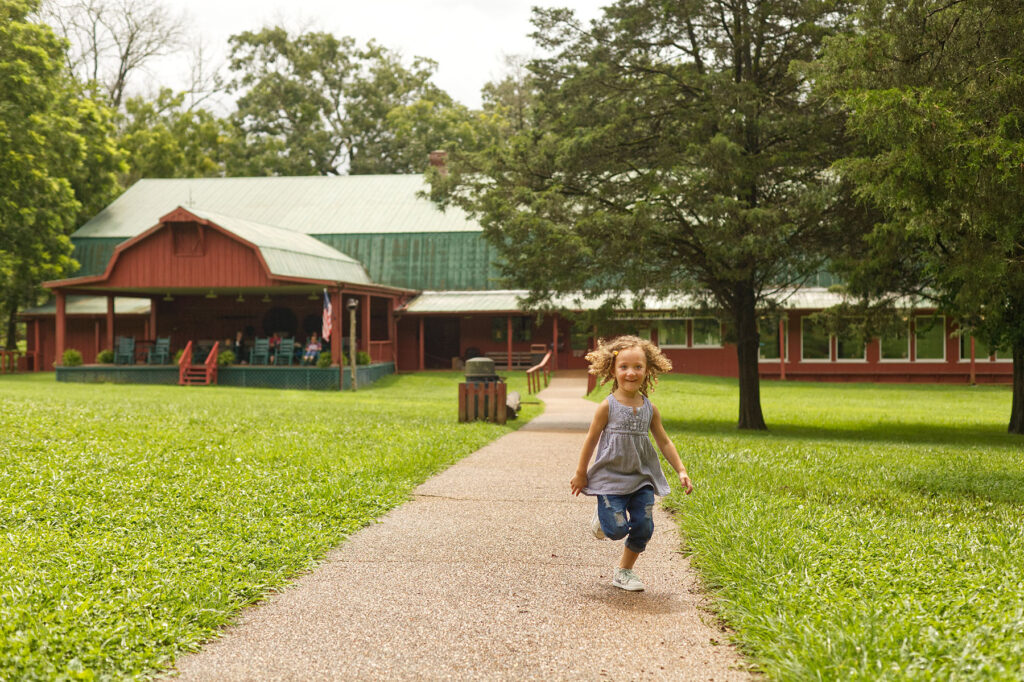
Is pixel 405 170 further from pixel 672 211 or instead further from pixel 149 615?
pixel 149 615

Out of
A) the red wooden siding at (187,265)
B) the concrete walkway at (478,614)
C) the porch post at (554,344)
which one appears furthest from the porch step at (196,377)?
the concrete walkway at (478,614)

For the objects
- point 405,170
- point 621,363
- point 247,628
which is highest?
point 405,170

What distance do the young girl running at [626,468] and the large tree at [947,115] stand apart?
4.42 meters

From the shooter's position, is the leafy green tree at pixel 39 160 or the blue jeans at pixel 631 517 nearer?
the blue jeans at pixel 631 517

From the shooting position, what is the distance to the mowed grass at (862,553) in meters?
4.01

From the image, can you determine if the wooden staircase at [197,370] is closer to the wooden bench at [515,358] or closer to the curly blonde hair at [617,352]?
the wooden bench at [515,358]

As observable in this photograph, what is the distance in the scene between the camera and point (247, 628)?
476 centimetres

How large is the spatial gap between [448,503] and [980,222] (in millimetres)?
5598

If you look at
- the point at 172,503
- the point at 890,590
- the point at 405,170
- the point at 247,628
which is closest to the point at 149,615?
the point at 247,628

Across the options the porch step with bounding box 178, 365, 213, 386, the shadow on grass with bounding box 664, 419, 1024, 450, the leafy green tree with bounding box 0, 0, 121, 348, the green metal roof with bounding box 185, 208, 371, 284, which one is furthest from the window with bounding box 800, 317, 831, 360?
the leafy green tree with bounding box 0, 0, 121, 348

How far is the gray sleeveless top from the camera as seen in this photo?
18.4ft

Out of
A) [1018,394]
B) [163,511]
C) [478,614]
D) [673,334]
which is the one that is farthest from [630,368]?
[673,334]

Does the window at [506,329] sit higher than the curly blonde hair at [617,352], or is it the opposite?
the window at [506,329]

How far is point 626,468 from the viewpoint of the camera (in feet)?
18.4
